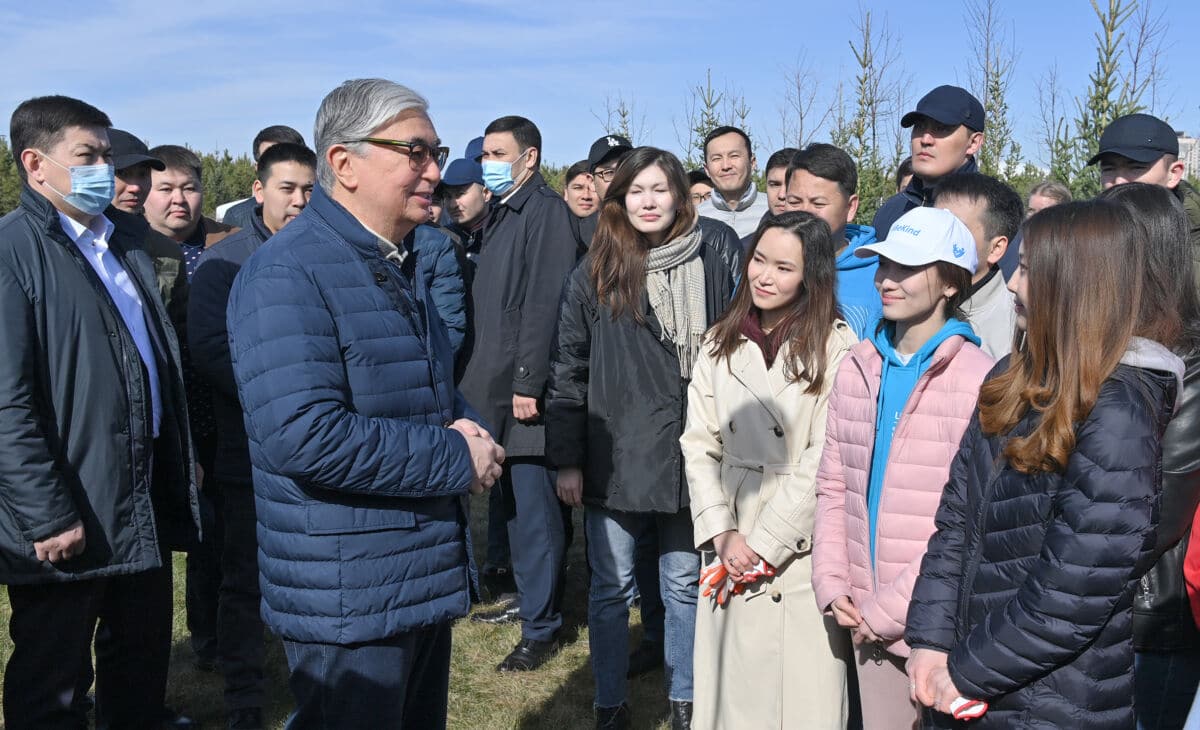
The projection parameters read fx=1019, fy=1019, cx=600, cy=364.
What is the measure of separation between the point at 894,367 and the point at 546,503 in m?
2.52

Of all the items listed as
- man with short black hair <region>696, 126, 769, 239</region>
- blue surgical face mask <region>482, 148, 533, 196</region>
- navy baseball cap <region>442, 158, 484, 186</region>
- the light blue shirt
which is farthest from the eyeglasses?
man with short black hair <region>696, 126, 769, 239</region>

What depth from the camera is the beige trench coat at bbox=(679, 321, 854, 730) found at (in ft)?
11.2

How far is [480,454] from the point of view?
258 centimetres

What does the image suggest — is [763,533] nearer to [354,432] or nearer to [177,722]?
[354,432]

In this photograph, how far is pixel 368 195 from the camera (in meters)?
2.59

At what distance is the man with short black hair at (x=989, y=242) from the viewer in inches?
143

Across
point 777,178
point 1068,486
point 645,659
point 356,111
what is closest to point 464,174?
point 777,178

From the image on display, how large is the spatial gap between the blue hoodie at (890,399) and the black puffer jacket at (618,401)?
42.8 inches

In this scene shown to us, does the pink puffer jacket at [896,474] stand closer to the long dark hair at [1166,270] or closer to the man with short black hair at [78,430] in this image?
the long dark hair at [1166,270]

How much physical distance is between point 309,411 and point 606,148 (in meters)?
4.66

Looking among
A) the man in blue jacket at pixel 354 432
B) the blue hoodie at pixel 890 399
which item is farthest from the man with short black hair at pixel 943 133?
the man in blue jacket at pixel 354 432

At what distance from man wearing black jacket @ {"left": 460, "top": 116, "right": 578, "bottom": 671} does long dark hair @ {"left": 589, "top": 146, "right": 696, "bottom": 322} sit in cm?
86

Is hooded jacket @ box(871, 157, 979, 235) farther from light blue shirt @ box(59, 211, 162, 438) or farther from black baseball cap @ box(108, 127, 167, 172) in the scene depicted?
black baseball cap @ box(108, 127, 167, 172)

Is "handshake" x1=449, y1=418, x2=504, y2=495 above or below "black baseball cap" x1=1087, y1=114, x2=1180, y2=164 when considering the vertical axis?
below
